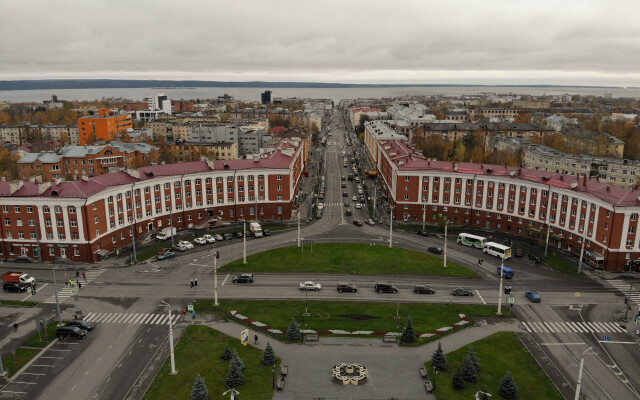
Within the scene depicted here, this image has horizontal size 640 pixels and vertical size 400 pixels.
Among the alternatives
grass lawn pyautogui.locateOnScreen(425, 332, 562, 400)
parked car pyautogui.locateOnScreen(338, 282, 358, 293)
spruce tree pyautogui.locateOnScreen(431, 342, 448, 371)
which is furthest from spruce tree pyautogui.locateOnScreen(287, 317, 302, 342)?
spruce tree pyautogui.locateOnScreen(431, 342, 448, 371)

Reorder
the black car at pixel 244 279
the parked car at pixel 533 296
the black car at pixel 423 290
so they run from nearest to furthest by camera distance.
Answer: the parked car at pixel 533 296 → the black car at pixel 423 290 → the black car at pixel 244 279

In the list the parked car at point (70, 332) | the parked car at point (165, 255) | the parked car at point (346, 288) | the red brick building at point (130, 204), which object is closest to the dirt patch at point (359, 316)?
the parked car at point (346, 288)

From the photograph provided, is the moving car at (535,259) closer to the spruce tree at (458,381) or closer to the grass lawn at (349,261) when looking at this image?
the grass lawn at (349,261)

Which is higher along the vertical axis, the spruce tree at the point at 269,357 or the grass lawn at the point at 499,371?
the spruce tree at the point at 269,357

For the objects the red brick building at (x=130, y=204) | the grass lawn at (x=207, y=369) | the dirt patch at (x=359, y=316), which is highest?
the red brick building at (x=130, y=204)

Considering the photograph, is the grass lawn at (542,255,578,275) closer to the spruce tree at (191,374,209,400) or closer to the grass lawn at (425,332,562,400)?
the grass lawn at (425,332,562,400)

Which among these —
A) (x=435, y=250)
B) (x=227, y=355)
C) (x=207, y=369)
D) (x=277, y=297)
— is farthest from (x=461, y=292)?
(x=207, y=369)

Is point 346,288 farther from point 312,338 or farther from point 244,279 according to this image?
point 244,279
